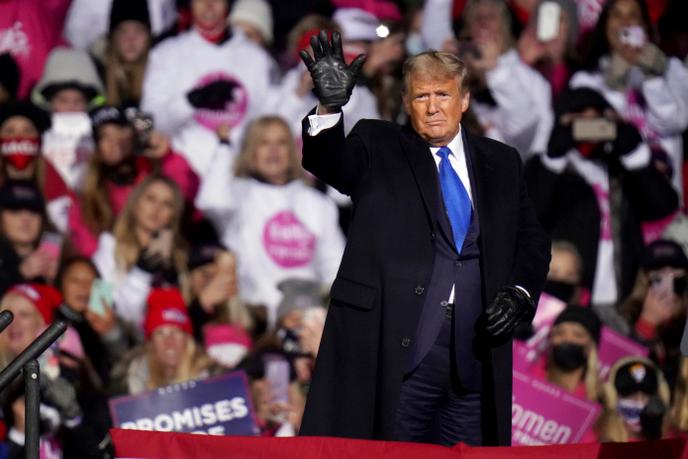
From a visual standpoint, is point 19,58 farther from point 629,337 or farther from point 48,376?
point 629,337

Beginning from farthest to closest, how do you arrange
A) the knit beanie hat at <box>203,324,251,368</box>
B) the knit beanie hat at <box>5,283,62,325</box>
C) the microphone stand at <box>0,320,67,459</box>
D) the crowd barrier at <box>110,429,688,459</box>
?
the knit beanie hat at <box>203,324,251,368</box>, the knit beanie hat at <box>5,283,62,325</box>, the crowd barrier at <box>110,429,688,459</box>, the microphone stand at <box>0,320,67,459</box>

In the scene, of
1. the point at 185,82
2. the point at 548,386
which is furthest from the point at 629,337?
the point at 185,82

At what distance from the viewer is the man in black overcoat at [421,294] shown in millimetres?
3732

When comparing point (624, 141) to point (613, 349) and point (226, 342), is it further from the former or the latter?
point (226, 342)

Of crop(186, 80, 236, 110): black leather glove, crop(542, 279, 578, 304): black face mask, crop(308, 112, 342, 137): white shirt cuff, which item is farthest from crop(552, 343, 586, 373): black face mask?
crop(308, 112, 342, 137): white shirt cuff

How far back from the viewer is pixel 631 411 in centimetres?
682

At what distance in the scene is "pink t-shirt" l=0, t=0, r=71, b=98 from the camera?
7188mm

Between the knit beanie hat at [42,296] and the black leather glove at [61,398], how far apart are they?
297 millimetres

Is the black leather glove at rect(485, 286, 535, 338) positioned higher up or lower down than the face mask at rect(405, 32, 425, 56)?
lower down

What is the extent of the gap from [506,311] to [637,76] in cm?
389

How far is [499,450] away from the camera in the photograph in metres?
3.44

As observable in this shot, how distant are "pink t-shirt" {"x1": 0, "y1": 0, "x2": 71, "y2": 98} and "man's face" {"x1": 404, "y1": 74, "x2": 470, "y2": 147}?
3.79m

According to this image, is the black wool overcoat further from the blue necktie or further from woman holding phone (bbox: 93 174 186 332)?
woman holding phone (bbox: 93 174 186 332)

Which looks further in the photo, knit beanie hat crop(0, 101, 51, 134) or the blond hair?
knit beanie hat crop(0, 101, 51, 134)
